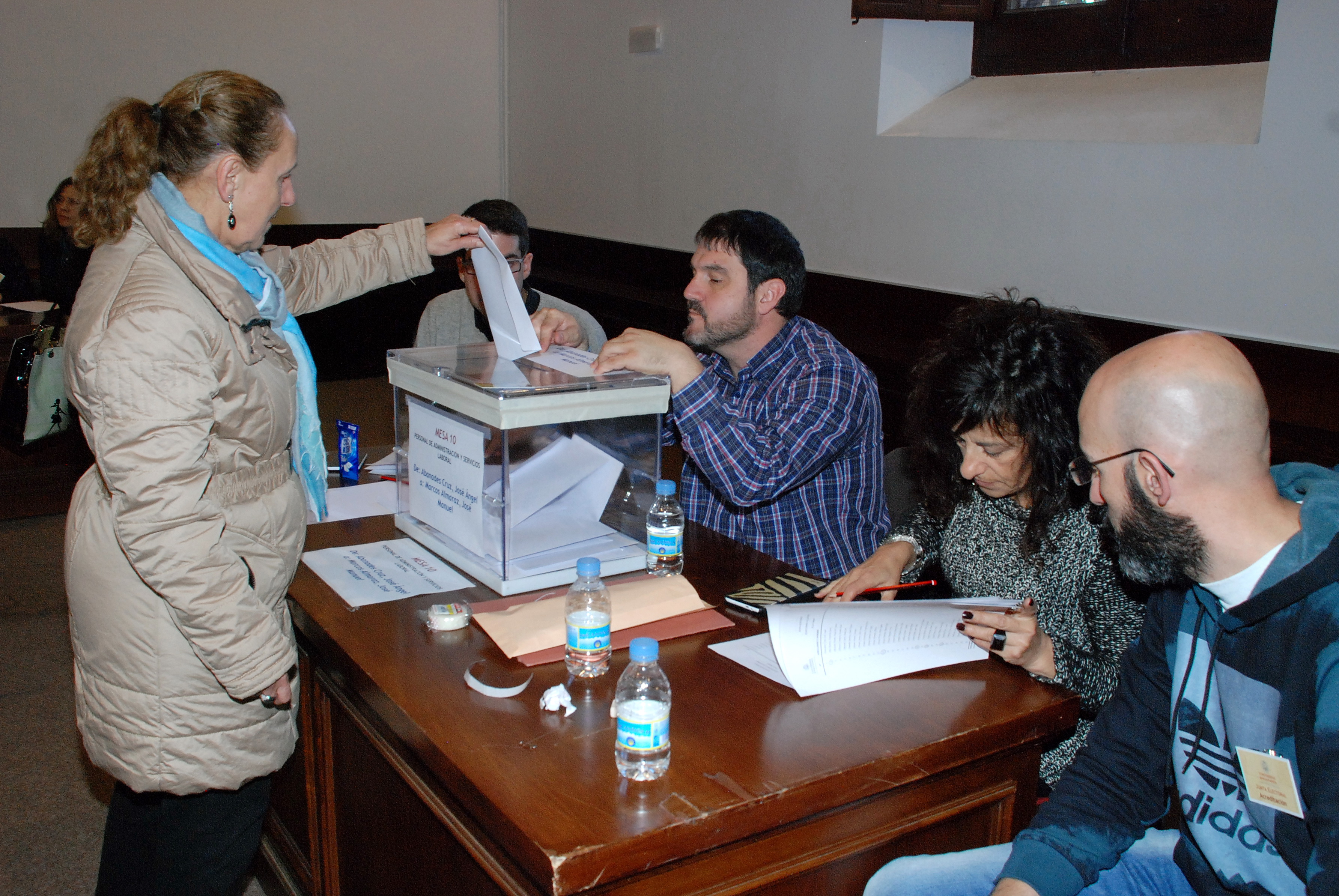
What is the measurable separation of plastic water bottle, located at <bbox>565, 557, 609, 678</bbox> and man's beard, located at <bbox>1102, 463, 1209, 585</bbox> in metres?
0.70

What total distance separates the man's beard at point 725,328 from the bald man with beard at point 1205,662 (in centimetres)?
115

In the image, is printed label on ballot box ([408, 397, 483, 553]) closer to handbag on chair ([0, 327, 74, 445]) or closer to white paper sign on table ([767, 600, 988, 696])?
white paper sign on table ([767, 600, 988, 696])

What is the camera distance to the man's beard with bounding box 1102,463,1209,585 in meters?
1.22

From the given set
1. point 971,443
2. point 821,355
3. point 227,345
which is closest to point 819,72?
point 821,355

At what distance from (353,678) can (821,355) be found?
1.23 metres

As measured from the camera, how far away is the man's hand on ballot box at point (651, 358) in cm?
183

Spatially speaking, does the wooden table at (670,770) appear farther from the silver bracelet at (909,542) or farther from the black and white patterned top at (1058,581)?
the silver bracelet at (909,542)

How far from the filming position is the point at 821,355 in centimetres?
224

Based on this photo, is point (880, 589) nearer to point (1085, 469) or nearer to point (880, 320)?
point (1085, 469)

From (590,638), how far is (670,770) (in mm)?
248

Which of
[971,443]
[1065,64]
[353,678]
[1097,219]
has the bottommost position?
[353,678]

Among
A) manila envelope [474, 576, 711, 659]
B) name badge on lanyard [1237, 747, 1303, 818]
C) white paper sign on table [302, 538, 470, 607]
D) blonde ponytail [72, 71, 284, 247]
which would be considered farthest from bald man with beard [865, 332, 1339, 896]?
blonde ponytail [72, 71, 284, 247]

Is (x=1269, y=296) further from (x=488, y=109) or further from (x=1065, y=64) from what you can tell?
(x=488, y=109)

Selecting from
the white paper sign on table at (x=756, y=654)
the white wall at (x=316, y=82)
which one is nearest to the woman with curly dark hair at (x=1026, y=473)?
the white paper sign on table at (x=756, y=654)
